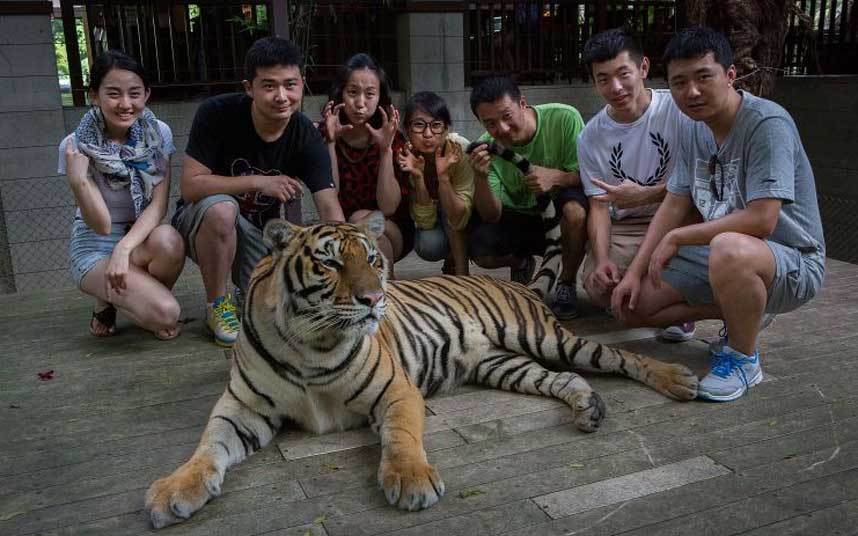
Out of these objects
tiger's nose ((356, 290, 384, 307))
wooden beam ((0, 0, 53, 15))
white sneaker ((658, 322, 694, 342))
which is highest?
wooden beam ((0, 0, 53, 15))

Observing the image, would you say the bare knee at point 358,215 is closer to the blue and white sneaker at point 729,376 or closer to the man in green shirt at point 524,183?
the man in green shirt at point 524,183

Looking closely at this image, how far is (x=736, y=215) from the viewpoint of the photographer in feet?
9.32

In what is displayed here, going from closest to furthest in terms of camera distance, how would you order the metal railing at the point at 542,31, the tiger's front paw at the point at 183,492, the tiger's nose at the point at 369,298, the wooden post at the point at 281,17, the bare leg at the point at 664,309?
the tiger's front paw at the point at 183,492, the tiger's nose at the point at 369,298, the bare leg at the point at 664,309, the wooden post at the point at 281,17, the metal railing at the point at 542,31

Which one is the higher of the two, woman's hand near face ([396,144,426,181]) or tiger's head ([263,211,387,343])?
woman's hand near face ([396,144,426,181])

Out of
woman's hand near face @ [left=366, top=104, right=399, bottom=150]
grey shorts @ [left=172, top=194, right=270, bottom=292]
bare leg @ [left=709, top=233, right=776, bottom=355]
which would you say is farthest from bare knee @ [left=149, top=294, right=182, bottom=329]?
bare leg @ [left=709, top=233, right=776, bottom=355]

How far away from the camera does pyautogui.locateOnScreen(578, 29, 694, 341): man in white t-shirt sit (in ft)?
11.5

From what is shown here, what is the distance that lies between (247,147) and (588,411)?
215 cm

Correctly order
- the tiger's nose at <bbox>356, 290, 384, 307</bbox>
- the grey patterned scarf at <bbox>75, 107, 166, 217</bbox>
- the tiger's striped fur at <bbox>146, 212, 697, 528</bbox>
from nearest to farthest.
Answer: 1. the tiger's striped fur at <bbox>146, 212, 697, 528</bbox>
2. the tiger's nose at <bbox>356, 290, 384, 307</bbox>
3. the grey patterned scarf at <bbox>75, 107, 166, 217</bbox>

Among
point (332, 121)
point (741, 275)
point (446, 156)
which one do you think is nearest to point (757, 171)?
point (741, 275)

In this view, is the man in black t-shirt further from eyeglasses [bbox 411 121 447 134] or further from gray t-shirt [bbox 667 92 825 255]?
gray t-shirt [bbox 667 92 825 255]

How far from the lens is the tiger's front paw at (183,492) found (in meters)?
2.12

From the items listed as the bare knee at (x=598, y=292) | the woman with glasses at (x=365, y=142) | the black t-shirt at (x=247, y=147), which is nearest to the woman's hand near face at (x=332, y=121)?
the woman with glasses at (x=365, y=142)

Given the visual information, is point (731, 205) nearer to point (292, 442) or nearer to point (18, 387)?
point (292, 442)

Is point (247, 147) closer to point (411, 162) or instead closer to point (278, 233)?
point (411, 162)
